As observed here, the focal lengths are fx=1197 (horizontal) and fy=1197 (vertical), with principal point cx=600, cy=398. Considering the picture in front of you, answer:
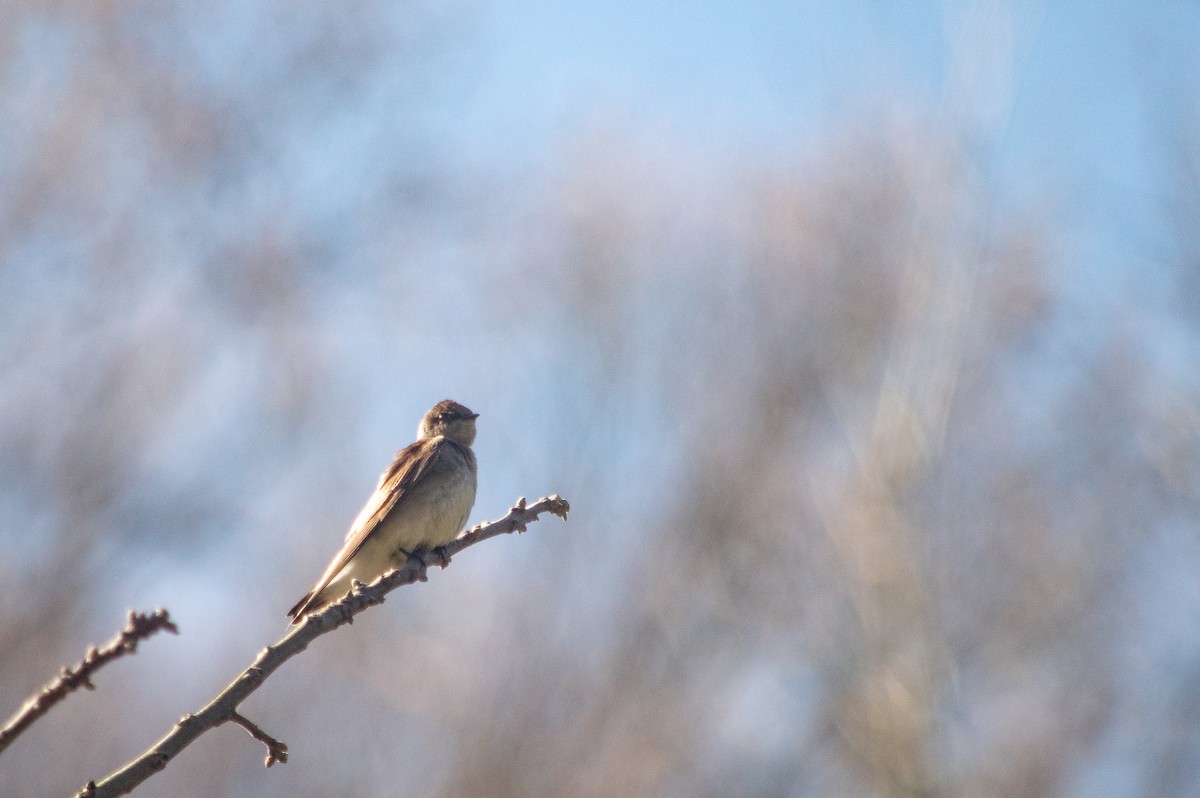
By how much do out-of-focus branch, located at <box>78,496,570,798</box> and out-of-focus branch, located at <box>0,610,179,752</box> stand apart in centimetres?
28

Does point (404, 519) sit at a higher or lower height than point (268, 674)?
higher

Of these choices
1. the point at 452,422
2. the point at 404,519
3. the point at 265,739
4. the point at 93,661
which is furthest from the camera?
the point at 452,422

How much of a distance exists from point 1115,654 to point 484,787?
763cm

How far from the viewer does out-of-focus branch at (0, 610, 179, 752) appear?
63.0 inches

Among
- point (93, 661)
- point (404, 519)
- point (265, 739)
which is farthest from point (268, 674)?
point (404, 519)

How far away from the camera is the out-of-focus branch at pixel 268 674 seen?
195 cm

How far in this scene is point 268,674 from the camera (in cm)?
231

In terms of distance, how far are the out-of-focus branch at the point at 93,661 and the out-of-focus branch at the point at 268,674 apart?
28 centimetres

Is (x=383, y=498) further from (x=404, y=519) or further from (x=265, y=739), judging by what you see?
(x=265, y=739)

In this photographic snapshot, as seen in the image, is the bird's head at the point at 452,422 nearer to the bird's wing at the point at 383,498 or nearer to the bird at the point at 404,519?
the bird's wing at the point at 383,498

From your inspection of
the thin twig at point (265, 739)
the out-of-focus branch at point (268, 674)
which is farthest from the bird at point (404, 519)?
the thin twig at point (265, 739)

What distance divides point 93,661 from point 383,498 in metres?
4.04

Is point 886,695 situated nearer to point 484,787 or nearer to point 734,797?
point 734,797

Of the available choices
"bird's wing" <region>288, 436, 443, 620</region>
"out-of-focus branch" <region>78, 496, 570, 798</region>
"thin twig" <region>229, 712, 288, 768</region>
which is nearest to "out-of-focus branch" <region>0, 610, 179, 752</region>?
"out-of-focus branch" <region>78, 496, 570, 798</region>
